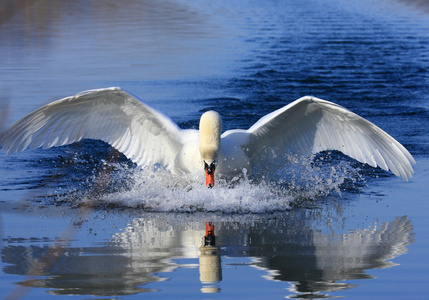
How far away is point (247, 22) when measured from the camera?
24578 millimetres

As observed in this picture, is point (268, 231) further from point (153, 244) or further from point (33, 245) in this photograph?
point (33, 245)

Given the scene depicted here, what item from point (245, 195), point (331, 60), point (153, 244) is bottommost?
point (153, 244)

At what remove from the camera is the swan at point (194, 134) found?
7.95 metres

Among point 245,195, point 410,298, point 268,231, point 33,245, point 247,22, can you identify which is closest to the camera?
point 410,298

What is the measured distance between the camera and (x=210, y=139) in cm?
756

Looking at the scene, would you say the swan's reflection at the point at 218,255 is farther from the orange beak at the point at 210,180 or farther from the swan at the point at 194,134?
the swan at the point at 194,134

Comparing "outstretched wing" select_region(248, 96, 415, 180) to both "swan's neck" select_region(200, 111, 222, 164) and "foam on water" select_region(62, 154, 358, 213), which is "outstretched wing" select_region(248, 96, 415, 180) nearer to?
"foam on water" select_region(62, 154, 358, 213)

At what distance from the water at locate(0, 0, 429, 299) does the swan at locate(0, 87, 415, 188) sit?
0.26 meters

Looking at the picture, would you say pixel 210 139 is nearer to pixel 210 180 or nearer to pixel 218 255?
pixel 210 180

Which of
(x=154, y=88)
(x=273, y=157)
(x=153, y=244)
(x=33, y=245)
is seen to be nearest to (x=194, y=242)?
(x=153, y=244)

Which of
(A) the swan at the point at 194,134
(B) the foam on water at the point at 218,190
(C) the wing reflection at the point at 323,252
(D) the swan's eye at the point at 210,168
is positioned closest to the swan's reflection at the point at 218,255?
(C) the wing reflection at the point at 323,252

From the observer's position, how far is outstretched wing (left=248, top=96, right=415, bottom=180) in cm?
796

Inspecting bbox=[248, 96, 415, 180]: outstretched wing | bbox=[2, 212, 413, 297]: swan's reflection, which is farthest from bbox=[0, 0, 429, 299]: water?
bbox=[248, 96, 415, 180]: outstretched wing

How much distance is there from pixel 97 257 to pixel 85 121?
3.31m
